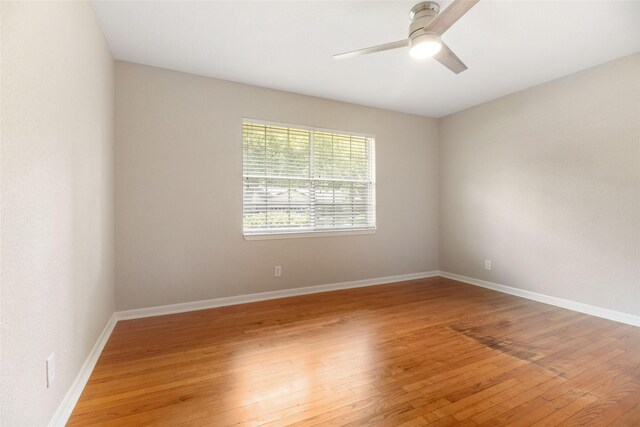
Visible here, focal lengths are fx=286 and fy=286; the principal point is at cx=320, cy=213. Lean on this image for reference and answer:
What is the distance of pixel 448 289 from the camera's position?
3.94m

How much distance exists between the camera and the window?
3.44 meters

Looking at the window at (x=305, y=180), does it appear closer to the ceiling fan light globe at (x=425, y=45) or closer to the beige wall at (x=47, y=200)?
the beige wall at (x=47, y=200)

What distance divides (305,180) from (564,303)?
10.9ft

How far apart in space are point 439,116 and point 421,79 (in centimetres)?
157

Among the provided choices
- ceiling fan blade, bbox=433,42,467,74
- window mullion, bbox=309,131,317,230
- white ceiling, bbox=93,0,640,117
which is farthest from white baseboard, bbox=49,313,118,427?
ceiling fan blade, bbox=433,42,467,74

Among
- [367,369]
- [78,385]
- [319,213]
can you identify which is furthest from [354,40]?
[78,385]

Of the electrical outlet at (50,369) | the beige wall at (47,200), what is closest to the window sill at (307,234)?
the beige wall at (47,200)

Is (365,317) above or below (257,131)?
below

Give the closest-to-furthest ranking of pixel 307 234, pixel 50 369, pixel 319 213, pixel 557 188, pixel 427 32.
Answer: pixel 50 369 → pixel 427 32 → pixel 557 188 → pixel 307 234 → pixel 319 213

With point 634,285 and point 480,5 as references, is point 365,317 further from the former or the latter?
point 480,5

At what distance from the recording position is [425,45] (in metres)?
1.98

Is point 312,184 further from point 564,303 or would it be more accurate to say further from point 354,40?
point 564,303

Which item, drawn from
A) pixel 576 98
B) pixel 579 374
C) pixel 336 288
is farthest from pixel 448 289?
pixel 576 98

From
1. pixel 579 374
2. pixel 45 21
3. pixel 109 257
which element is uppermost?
pixel 45 21
